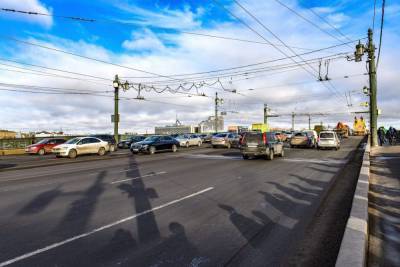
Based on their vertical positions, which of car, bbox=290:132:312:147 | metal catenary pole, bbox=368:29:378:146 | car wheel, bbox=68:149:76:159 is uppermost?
metal catenary pole, bbox=368:29:378:146

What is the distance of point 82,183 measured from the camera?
1145 centimetres

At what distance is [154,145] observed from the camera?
27812 millimetres

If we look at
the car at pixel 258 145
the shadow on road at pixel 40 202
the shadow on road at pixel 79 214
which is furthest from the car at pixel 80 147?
the shadow on road at pixel 79 214

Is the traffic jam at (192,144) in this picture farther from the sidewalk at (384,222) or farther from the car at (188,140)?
the sidewalk at (384,222)

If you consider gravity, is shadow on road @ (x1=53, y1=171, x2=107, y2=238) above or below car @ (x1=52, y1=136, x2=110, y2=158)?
below

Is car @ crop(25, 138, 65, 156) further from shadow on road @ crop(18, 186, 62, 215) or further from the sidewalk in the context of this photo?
the sidewalk

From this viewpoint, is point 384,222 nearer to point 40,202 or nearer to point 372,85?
point 40,202

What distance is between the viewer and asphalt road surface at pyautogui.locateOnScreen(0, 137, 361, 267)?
4.69 metres

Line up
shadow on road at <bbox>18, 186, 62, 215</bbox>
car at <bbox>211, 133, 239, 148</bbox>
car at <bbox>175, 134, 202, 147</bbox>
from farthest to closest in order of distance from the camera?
car at <bbox>175, 134, 202, 147</bbox> → car at <bbox>211, 133, 239, 148</bbox> → shadow on road at <bbox>18, 186, 62, 215</bbox>

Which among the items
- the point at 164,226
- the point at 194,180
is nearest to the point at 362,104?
the point at 194,180

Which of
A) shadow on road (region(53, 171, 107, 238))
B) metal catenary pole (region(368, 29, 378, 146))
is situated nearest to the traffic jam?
metal catenary pole (region(368, 29, 378, 146))

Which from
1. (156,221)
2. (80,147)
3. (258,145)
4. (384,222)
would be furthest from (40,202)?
(80,147)

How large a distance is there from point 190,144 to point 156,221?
32.8 metres

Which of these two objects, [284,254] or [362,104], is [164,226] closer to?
[284,254]
